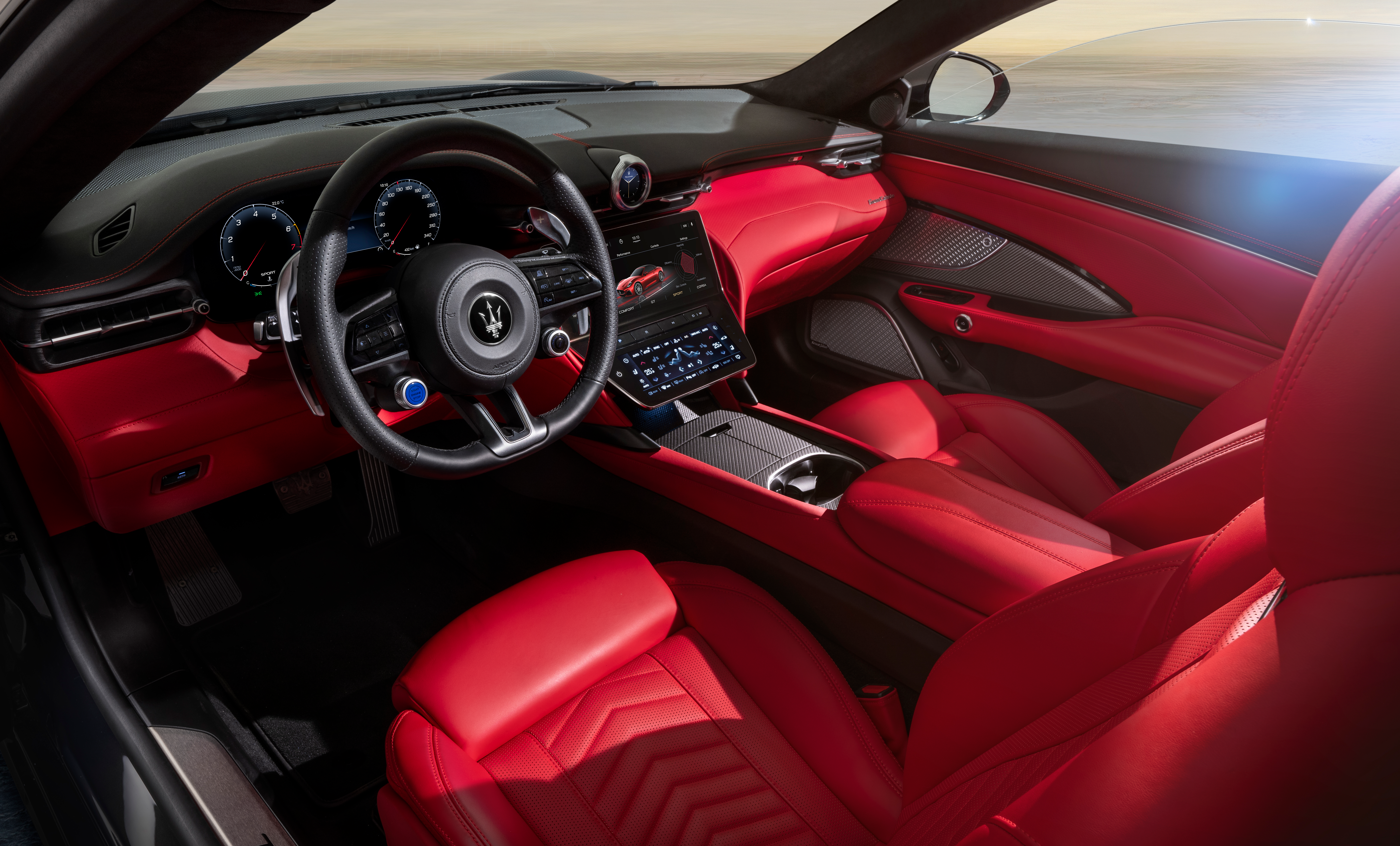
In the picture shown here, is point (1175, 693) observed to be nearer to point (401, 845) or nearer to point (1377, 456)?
point (1377, 456)

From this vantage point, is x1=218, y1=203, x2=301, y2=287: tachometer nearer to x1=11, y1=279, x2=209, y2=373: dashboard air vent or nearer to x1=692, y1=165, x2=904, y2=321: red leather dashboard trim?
x1=11, y1=279, x2=209, y2=373: dashboard air vent

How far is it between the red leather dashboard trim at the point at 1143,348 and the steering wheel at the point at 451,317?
131 centimetres

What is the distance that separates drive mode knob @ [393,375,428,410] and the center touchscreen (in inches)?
26.8

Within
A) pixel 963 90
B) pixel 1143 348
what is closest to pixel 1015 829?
pixel 1143 348

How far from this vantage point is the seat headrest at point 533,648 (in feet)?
3.66

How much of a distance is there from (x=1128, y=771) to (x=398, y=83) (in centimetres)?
211

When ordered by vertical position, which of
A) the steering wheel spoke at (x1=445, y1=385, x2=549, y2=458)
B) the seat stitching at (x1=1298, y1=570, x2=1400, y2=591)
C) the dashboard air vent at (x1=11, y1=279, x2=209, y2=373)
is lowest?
the steering wheel spoke at (x1=445, y1=385, x2=549, y2=458)

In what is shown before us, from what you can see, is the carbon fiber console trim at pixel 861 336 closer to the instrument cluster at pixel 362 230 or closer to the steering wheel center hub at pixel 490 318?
the instrument cluster at pixel 362 230

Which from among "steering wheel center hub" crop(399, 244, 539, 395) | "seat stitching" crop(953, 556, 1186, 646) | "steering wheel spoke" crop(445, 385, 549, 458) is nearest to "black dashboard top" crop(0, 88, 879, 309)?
"steering wheel center hub" crop(399, 244, 539, 395)

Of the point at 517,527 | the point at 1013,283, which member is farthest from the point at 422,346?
the point at 1013,283

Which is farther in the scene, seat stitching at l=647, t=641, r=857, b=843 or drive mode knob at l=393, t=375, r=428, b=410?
drive mode knob at l=393, t=375, r=428, b=410

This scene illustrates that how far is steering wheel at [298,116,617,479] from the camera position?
1094mm

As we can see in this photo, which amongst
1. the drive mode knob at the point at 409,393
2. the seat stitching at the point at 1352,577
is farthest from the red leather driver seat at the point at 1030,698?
the drive mode knob at the point at 409,393

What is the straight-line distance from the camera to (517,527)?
82.6 inches
